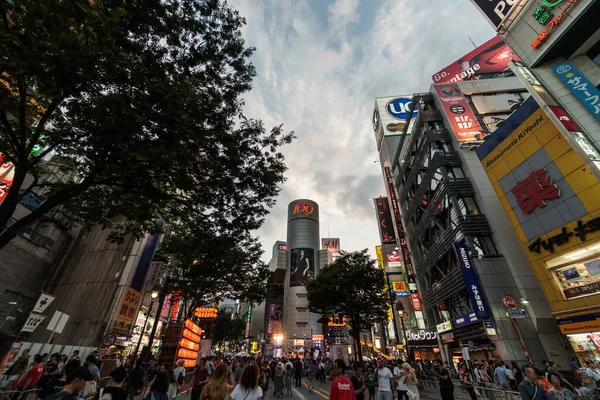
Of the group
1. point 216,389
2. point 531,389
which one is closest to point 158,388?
point 216,389

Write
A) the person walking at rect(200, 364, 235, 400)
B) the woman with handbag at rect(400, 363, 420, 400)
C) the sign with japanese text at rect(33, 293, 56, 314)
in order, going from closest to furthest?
the person walking at rect(200, 364, 235, 400) < the woman with handbag at rect(400, 363, 420, 400) < the sign with japanese text at rect(33, 293, 56, 314)

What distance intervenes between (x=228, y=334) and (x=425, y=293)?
158ft

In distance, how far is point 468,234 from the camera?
69.9ft

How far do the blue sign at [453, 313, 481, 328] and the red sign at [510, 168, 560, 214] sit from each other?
8.40 m

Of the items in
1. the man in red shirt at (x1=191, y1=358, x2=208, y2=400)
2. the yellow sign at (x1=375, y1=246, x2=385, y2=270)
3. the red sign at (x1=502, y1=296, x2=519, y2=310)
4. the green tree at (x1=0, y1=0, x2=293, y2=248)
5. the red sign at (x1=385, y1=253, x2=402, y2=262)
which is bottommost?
the man in red shirt at (x1=191, y1=358, x2=208, y2=400)

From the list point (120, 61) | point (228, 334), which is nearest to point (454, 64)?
point (120, 61)

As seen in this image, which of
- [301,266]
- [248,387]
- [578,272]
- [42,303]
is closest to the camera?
[248,387]

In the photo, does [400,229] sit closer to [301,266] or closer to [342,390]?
[342,390]

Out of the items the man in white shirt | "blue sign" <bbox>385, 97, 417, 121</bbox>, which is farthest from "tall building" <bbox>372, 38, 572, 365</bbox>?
the man in white shirt

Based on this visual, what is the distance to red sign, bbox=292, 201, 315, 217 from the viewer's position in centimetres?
9625

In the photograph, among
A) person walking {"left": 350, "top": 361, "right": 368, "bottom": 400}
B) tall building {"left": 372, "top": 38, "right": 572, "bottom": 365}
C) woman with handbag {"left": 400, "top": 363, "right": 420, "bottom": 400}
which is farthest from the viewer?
tall building {"left": 372, "top": 38, "right": 572, "bottom": 365}

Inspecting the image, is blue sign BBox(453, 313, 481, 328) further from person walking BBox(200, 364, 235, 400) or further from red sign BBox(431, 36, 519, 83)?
red sign BBox(431, 36, 519, 83)

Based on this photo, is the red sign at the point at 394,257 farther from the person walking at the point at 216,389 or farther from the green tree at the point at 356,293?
the person walking at the point at 216,389

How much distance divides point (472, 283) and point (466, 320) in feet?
10.7
